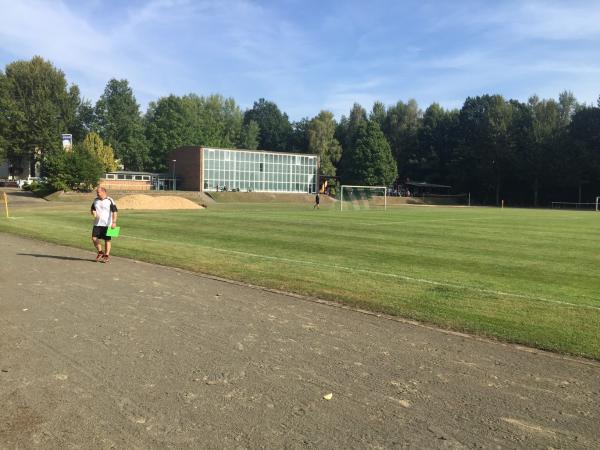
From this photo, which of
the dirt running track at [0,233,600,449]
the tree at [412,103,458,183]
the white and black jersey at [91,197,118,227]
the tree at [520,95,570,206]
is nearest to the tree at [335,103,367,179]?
the tree at [412,103,458,183]

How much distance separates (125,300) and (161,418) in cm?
472

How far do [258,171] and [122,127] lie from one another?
36.3 metres

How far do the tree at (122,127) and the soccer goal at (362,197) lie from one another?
171 ft

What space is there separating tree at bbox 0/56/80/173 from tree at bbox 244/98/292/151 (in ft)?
174

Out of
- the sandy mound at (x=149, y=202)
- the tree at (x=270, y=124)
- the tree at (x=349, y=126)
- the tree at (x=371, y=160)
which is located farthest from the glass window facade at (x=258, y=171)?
the tree at (x=270, y=124)

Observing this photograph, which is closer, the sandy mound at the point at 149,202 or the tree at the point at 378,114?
the sandy mound at the point at 149,202

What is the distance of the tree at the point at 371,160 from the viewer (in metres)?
95.2

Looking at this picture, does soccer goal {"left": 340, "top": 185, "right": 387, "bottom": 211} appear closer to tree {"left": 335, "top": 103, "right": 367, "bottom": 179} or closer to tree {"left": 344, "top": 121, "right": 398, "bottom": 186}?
tree {"left": 344, "top": 121, "right": 398, "bottom": 186}

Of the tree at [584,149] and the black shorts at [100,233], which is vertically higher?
the tree at [584,149]

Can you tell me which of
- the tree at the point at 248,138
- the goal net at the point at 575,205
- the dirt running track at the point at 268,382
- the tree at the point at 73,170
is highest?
the tree at the point at 248,138

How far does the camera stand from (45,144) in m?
91.6

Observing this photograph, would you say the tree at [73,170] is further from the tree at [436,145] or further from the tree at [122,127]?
the tree at [436,145]

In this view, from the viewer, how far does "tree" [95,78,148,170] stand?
104 meters

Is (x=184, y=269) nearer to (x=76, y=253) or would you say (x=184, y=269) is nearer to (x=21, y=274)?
(x=21, y=274)
